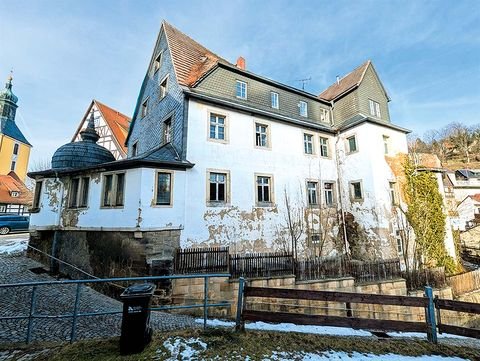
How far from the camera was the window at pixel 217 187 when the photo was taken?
41.2 ft

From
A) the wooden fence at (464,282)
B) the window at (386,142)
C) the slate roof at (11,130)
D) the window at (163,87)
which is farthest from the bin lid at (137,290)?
the slate roof at (11,130)

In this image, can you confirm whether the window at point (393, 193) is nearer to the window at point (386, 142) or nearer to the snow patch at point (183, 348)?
the window at point (386, 142)

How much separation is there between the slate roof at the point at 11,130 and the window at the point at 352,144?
6047 cm

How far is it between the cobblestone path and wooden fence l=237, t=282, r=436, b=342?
2.86m

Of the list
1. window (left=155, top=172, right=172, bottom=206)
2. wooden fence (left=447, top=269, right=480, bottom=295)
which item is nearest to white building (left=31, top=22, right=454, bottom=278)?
window (left=155, top=172, right=172, bottom=206)

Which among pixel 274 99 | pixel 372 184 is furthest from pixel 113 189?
pixel 372 184

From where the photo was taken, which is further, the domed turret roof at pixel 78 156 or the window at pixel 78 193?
the domed turret roof at pixel 78 156

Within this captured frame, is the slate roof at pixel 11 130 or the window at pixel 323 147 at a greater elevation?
the slate roof at pixel 11 130

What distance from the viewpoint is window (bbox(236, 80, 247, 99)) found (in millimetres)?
15080

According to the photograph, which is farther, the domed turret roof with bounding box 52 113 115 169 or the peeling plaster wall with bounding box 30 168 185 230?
the domed turret roof with bounding box 52 113 115 169

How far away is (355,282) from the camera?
1135 centimetres

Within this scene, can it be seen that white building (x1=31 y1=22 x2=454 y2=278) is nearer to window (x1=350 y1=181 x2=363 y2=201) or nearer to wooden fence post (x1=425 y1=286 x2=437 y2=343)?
window (x1=350 y1=181 x2=363 y2=201)

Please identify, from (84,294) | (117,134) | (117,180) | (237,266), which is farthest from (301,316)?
(117,134)

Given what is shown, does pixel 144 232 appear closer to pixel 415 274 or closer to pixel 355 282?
pixel 355 282
